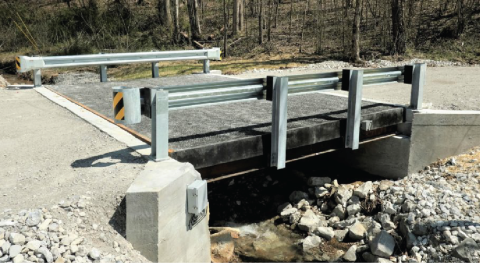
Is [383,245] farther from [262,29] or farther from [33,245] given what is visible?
[262,29]

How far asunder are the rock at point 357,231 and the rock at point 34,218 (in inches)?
191

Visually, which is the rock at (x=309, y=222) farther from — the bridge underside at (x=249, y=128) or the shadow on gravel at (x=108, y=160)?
the shadow on gravel at (x=108, y=160)

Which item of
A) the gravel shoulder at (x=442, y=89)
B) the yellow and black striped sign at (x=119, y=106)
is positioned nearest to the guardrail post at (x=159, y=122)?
the yellow and black striped sign at (x=119, y=106)

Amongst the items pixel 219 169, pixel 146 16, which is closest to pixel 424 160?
pixel 219 169

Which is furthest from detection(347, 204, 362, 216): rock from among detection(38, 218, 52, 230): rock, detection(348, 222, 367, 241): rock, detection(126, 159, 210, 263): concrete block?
detection(38, 218, 52, 230): rock

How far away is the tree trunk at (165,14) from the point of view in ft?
94.4

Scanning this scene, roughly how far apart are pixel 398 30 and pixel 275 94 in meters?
16.1

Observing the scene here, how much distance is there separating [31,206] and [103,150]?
64.4 inches

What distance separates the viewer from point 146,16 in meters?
32.0

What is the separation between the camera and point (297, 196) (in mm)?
8398

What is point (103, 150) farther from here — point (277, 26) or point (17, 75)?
point (277, 26)

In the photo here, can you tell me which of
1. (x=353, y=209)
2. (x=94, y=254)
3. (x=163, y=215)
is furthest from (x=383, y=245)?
(x=94, y=254)

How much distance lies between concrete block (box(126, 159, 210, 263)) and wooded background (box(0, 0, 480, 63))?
15623 mm

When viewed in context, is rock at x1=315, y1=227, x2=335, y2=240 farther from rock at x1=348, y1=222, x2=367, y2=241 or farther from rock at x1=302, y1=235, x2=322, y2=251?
rock at x1=348, y1=222, x2=367, y2=241
